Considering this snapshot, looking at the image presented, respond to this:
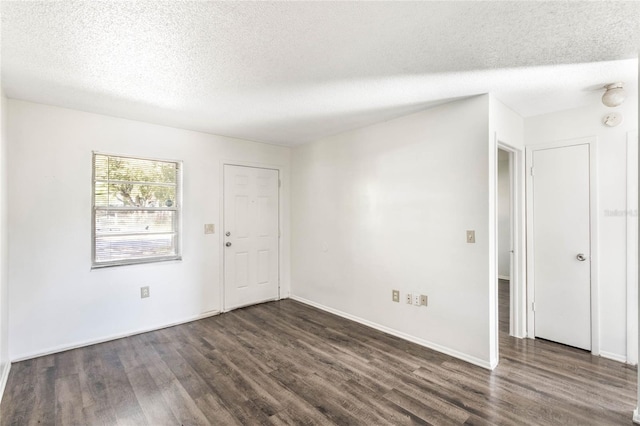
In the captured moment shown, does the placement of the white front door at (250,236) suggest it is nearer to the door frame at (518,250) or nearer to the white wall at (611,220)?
the door frame at (518,250)

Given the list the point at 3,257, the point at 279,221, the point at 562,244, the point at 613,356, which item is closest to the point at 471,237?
the point at 562,244

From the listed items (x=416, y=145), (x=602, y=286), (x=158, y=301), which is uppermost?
(x=416, y=145)

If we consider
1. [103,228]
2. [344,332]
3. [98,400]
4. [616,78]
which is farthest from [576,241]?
[103,228]

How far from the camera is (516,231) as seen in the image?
3197mm

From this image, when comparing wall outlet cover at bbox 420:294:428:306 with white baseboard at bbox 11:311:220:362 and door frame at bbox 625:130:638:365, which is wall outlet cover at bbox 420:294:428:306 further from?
white baseboard at bbox 11:311:220:362

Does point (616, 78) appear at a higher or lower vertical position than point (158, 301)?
higher

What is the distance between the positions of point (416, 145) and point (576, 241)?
178 centimetres

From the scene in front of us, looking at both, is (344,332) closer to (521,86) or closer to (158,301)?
(158,301)

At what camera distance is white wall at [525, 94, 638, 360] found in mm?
2633

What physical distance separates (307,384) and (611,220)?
3.03 m

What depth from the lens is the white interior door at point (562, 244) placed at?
2836 millimetres

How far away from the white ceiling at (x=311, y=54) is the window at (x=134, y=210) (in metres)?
0.66

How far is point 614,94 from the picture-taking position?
2.36 metres

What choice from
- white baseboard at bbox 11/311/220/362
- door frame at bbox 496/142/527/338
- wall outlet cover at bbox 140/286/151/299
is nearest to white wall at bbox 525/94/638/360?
door frame at bbox 496/142/527/338
